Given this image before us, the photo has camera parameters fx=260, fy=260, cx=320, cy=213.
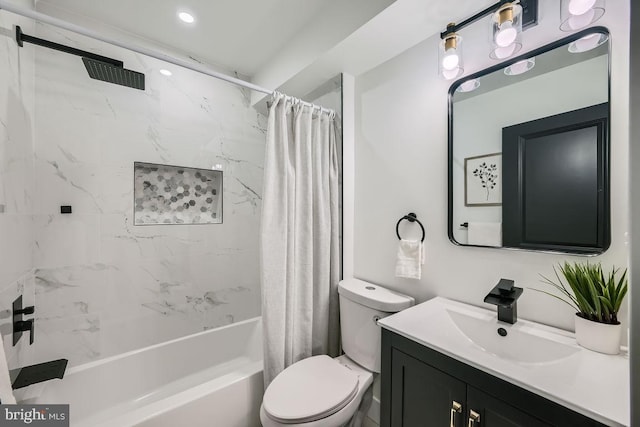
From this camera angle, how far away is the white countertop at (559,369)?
0.68 meters

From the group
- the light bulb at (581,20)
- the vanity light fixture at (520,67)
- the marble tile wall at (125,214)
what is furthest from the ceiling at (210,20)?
the light bulb at (581,20)

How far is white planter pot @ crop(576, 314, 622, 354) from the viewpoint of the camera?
34.7 inches

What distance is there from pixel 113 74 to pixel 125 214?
0.95m

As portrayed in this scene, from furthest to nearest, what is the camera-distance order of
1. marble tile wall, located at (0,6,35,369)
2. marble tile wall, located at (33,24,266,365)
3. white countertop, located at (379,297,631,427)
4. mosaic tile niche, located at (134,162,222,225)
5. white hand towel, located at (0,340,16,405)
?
mosaic tile niche, located at (134,162,222,225) < marble tile wall, located at (33,24,266,365) < marble tile wall, located at (0,6,35,369) < white hand towel, located at (0,340,16,405) < white countertop, located at (379,297,631,427)

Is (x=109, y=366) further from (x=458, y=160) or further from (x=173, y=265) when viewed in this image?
(x=458, y=160)

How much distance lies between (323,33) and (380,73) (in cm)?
45

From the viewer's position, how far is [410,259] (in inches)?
60.2

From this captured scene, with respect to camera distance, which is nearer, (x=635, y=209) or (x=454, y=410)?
(x=635, y=209)

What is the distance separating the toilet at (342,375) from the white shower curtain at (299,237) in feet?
0.52

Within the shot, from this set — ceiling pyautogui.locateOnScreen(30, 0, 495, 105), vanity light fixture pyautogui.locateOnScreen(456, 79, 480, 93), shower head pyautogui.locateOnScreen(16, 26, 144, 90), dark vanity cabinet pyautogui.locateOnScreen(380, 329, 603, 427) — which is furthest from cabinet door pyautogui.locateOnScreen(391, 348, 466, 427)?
shower head pyautogui.locateOnScreen(16, 26, 144, 90)

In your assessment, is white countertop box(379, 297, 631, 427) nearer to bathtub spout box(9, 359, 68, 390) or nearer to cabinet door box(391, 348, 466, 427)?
cabinet door box(391, 348, 466, 427)

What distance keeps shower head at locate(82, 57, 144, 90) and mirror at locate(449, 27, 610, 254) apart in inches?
79.0

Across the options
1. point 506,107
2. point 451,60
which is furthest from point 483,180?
point 451,60

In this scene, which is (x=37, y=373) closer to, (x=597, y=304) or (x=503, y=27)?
(x=597, y=304)
